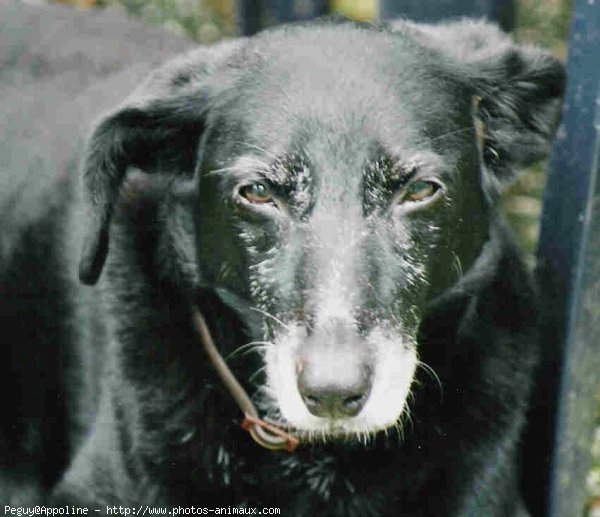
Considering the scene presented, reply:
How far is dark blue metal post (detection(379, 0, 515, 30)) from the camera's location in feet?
13.0

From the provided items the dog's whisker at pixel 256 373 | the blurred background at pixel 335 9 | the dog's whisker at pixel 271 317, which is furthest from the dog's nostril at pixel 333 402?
the blurred background at pixel 335 9

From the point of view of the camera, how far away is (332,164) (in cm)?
259

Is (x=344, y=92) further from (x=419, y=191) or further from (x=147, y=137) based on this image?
(x=147, y=137)

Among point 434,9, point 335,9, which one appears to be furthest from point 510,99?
point 335,9

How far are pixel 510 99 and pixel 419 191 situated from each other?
18.0 inches

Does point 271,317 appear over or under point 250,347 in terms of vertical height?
over

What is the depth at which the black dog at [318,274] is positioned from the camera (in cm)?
257

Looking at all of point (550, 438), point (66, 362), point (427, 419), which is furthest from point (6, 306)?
point (550, 438)

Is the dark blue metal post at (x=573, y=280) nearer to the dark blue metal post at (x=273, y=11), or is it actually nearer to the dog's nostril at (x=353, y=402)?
the dog's nostril at (x=353, y=402)

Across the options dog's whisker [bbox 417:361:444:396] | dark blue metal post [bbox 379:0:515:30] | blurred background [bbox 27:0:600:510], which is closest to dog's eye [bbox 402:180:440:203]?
dog's whisker [bbox 417:361:444:396]

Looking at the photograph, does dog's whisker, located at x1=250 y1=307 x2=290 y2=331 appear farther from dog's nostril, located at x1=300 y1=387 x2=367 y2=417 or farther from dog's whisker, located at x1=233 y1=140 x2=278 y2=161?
dog's whisker, located at x1=233 y1=140 x2=278 y2=161

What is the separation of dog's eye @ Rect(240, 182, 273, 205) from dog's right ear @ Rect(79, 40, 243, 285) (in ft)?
0.96

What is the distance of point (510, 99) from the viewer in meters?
2.95

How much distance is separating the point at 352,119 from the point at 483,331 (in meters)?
0.72
